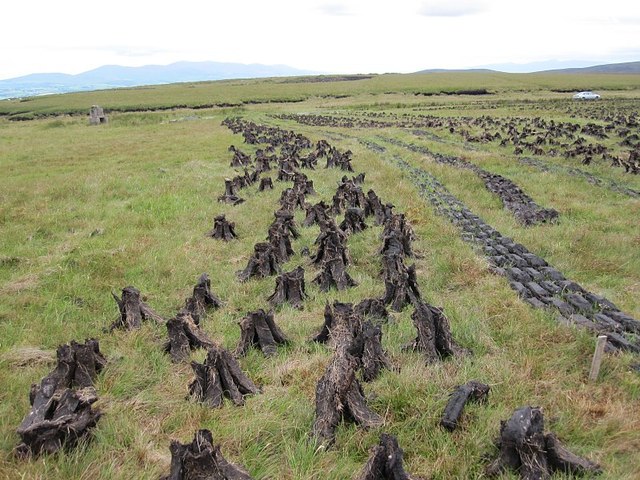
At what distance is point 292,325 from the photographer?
7.17m

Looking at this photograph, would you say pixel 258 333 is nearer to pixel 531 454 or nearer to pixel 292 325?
pixel 292 325

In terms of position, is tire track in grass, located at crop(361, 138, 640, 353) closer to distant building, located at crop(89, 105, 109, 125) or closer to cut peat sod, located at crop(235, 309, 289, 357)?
cut peat sod, located at crop(235, 309, 289, 357)

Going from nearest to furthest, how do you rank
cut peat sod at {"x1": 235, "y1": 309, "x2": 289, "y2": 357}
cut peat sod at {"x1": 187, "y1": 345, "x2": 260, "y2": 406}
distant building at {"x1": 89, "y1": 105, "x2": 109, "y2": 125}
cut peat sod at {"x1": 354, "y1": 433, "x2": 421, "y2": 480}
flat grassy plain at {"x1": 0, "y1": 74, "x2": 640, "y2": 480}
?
cut peat sod at {"x1": 354, "y1": 433, "x2": 421, "y2": 480}
flat grassy plain at {"x1": 0, "y1": 74, "x2": 640, "y2": 480}
cut peat sod at {"x1": 187, "y1": 345, "x2": 260, "y2": 406}
cut peat sod at {"x1": 235, "y1": 309, "x2": 289, "y2": 357}
distant building at {"x1": 89, "y1": 105, "x2": 109, "y2": 125}

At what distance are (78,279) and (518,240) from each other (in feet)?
29.4

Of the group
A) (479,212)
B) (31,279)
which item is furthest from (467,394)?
(479,212)

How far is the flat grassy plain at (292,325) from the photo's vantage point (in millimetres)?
4430

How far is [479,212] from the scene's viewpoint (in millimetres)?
13711

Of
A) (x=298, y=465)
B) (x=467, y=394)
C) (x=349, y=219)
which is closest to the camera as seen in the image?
(x=298, y=465)

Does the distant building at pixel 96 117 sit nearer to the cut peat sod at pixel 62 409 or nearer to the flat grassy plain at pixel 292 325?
the flat grassy plain at pixel 292 325

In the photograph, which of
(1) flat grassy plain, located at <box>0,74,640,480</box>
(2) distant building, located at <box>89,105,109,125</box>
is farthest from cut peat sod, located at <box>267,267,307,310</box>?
(2) distant building, located at <box>89,105,109,125</box>

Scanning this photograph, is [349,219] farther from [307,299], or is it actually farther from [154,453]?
[154,453]

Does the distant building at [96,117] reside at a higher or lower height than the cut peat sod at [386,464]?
higher

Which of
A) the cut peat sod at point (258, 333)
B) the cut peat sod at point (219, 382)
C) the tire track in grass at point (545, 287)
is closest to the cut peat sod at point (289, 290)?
the cut peat sod at point (258, 333)

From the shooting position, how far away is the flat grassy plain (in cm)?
443
